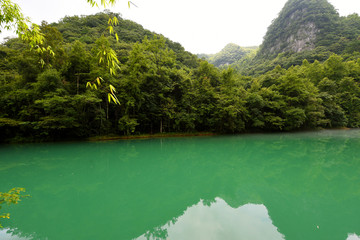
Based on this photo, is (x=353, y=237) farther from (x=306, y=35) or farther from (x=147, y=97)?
(x=306, y=35)

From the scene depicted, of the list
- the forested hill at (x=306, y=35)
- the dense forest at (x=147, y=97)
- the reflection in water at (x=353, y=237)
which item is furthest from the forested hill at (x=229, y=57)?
the reflection in water at (x=353, y=237)

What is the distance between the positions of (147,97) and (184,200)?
577 inches

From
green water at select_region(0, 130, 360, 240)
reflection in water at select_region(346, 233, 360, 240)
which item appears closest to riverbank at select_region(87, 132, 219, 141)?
green water at select_region(0, 130, 360, 240)

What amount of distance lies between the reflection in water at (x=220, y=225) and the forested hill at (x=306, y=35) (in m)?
55.0

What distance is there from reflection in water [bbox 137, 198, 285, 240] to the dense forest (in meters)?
8.54

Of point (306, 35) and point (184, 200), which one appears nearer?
point (184, 200)

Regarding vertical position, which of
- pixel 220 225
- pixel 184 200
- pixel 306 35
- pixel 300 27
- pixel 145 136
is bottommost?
pixel 145 136

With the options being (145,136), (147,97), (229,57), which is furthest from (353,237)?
(229,57)

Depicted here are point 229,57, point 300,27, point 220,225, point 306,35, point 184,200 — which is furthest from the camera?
point 229,57

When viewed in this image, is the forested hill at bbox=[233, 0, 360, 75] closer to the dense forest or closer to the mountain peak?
the mountain peak

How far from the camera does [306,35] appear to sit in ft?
209

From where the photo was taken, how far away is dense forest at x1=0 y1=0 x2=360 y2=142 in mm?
13734

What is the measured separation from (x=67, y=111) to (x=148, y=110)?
7541mm

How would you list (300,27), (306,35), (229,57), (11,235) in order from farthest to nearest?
1. (229,57)
2. (300,27)
3. (306,35)
4. (11,235)
